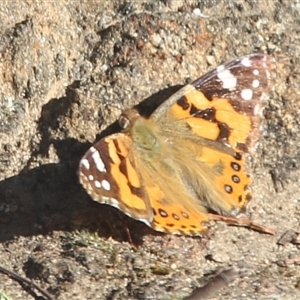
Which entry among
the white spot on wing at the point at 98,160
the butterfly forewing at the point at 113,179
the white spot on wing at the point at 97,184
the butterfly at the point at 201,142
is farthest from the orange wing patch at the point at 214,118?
the white spot on wing at the point at 97,184

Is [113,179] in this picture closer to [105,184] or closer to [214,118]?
[105,184]

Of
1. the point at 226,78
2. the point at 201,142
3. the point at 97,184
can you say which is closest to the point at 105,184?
the point at 97,184

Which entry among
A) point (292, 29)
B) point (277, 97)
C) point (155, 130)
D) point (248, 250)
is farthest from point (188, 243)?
point (292, 29)

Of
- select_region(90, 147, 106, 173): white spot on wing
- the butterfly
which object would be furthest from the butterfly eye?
select_region(90, 147, 106, 173): white spot on wing

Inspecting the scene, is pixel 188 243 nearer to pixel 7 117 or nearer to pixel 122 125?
pixel 122 125

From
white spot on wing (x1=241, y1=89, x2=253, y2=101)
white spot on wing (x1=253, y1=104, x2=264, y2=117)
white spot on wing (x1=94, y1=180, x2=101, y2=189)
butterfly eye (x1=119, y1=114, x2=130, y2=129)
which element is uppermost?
butterfly eye (x1=119, y1=114, x2=130, y2=129)

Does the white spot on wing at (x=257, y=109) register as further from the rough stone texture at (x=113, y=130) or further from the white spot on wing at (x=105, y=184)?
the white spot on wing at (x=105, y=184)

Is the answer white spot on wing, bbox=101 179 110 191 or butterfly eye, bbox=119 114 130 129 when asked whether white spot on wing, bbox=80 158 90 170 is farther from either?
butterfly eye, bbox=119 114 130 129
